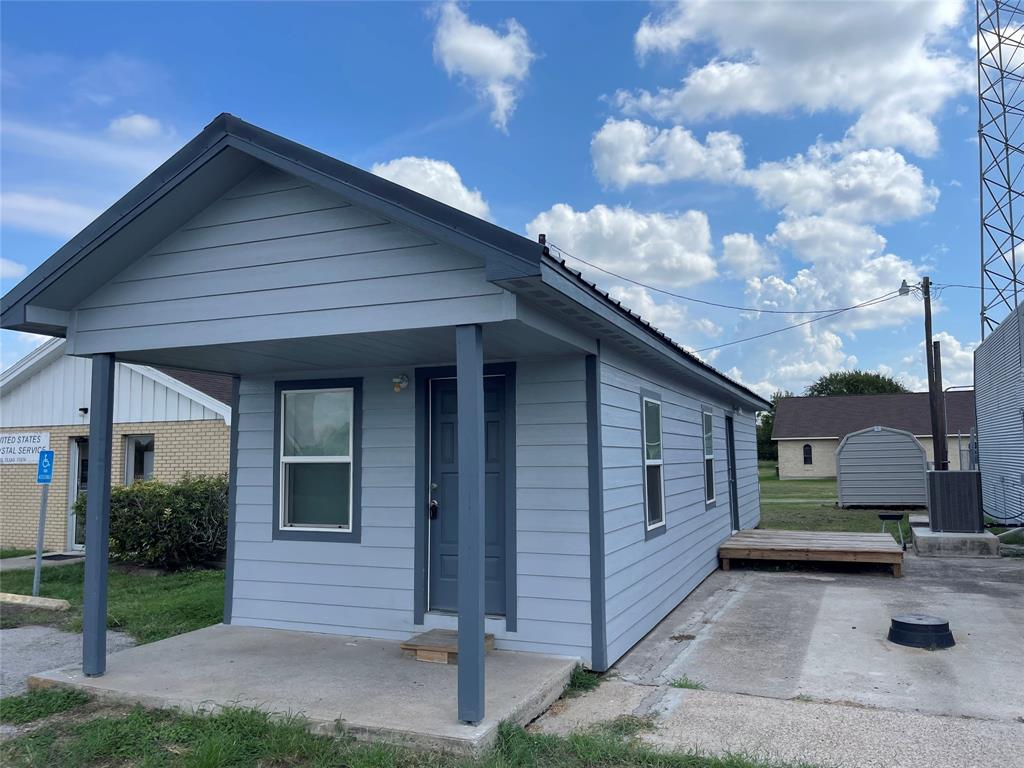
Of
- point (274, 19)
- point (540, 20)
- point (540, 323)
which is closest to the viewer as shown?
point (540, 323)

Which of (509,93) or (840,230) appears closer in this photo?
(509,93)

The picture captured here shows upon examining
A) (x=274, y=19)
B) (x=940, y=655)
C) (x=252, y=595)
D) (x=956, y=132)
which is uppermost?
(x=956, y=132)

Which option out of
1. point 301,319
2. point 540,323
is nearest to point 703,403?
point 540,323

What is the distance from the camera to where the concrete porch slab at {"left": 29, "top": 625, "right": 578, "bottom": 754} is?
392cm

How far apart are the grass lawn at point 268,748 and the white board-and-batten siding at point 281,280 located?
2273 mm

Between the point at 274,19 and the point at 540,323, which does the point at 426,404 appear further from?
the point at 274,19

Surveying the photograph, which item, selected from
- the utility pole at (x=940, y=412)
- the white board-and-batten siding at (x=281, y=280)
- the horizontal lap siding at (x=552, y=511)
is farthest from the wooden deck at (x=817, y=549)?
the utility pole at (x=940, y=412)

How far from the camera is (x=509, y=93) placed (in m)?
14.1

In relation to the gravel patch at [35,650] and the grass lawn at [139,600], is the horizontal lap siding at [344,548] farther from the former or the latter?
the gravel patch at [35,650]

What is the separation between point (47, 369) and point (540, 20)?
10891 millimetres

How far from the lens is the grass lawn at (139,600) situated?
707 cm

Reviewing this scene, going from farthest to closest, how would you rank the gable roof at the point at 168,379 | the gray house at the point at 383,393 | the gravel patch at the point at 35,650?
the gable roof at the point at 168,379
the gravel patch at the point at 35,650
the gray house at the point at 383,393

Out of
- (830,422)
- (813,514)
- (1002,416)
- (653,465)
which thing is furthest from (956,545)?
(830,422)

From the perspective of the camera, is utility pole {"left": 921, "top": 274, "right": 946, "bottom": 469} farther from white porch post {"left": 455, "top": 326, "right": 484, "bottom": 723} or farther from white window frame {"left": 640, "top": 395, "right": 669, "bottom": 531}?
white porch post {"left": 455, "top": 326, "right": 484, "bottom": 723}
